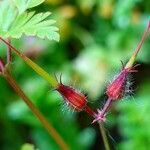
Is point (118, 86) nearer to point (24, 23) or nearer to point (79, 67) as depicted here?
point (24, 23)

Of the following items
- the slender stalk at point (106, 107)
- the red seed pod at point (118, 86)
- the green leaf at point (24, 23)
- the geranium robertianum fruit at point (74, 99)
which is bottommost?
the slender stalk at point (106, 107)

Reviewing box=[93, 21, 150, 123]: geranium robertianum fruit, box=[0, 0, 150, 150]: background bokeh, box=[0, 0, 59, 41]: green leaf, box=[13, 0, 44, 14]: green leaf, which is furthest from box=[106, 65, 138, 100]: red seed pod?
box=[0, 0, 150, 150]: background bokeh

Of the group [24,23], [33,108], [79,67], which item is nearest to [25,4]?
[24,23]

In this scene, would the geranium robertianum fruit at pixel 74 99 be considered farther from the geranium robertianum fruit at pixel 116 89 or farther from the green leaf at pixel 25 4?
the green leaf at pixel 25 4

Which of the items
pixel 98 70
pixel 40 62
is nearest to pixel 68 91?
pixel 98 70

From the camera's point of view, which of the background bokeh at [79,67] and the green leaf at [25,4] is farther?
the background bokeh at [79,67]

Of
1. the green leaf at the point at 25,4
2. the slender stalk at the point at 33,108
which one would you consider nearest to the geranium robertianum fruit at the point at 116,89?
the slender stalk at the point at 33,108

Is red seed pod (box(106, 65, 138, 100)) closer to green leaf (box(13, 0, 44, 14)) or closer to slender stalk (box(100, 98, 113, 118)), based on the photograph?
slender stalk (box(100, 98, 113, 118))
